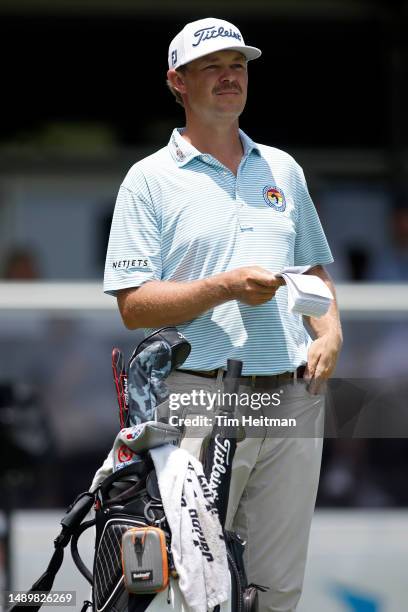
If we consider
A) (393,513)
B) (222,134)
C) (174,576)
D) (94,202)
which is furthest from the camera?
(94,202)

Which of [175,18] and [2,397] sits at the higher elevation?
[175,18]

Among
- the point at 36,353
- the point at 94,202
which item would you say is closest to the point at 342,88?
the point at 94,202

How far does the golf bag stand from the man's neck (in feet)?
1.66

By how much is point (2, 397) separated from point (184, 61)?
220 centimetres

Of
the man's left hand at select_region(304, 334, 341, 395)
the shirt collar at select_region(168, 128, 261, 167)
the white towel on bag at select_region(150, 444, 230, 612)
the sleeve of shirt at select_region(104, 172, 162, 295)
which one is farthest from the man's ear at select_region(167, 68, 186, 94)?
the white towel on bag at select_region(150, 444, 230, 612)

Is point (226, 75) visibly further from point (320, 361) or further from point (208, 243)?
point (320, 361)

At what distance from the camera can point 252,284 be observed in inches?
113

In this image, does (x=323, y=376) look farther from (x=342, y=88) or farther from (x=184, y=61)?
(x=342, y=88)

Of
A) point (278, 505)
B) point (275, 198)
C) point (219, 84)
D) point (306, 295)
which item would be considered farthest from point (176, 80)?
point (278, 505)

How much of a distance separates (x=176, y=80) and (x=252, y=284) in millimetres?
708

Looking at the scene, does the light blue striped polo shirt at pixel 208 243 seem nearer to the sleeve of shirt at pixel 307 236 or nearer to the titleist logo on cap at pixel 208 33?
the sleeve of shirt at pixel 307 236

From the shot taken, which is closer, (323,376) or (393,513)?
(323,376)

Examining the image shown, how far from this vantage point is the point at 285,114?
9.95 metres

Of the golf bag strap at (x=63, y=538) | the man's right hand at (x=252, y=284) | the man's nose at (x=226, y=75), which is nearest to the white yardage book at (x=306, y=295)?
the man's right hand at (x=252, y=284)
